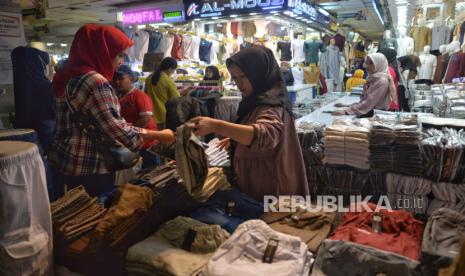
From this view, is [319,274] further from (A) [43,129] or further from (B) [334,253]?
(A) [43,129]

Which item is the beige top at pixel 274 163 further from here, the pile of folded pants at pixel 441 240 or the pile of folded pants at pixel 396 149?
the pile of folded pants at pixel 396 149

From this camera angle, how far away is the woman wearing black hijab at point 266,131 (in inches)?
80.7

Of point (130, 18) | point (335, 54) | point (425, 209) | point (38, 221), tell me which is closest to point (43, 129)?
point (38, 221)

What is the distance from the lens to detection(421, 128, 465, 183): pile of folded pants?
265cm

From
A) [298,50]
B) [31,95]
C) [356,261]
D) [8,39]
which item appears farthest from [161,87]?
[298,50]

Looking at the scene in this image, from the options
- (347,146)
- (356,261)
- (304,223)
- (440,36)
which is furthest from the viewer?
(440,36)

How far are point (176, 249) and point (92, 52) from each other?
1467mm

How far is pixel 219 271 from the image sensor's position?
139 cm

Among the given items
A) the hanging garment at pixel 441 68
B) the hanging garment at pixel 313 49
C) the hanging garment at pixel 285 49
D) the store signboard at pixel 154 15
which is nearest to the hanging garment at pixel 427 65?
the hanging garment at pixel 441 68

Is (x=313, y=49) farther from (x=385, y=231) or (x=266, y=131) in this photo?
(x=385, y=231)

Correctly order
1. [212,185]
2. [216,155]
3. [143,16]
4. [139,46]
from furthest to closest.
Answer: [143,16] → [139,46] → [216,155] → [212,185]

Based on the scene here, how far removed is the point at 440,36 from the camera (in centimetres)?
949

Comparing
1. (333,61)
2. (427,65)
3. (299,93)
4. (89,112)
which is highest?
(333,61)

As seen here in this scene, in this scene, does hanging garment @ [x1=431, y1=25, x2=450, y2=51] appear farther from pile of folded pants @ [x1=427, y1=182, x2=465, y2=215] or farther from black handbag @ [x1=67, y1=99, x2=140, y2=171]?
black handbag @ [x1=67, y1=99, x2=140, y2=171]
